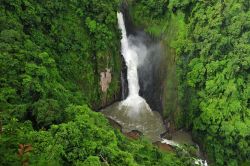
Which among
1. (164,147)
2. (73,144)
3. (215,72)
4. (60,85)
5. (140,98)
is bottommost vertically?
(164,147)

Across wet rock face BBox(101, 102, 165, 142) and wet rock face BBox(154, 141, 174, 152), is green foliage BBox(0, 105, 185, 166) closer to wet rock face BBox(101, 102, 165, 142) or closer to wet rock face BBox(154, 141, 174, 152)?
wet rock face BBox(154, 141, 174, 152)

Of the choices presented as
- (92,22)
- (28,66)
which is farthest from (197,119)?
(28,66)

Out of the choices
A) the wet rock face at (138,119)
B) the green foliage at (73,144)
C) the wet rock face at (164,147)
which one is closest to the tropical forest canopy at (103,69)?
the green foliage at (73,144)

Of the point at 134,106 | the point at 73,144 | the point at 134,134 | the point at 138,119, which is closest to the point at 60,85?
the point at 73,144

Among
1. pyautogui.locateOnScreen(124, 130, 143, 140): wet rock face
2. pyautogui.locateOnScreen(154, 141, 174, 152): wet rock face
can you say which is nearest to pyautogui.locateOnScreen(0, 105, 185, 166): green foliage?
pyautogui.locateOnScreen(154, 141, 174, 152): wet rock face

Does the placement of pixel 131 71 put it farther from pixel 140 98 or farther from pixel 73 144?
pixel 73 144

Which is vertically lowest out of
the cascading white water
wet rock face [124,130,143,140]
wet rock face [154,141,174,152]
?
wet rock face [154,141,174,152]

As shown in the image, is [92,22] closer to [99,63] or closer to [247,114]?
[99,63]

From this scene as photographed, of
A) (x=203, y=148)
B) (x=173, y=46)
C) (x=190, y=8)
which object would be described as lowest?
(x=203, y=148)

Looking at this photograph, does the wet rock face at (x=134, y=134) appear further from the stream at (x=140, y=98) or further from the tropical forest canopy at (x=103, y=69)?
the tropical forest canopy at (x=103, y=69)
